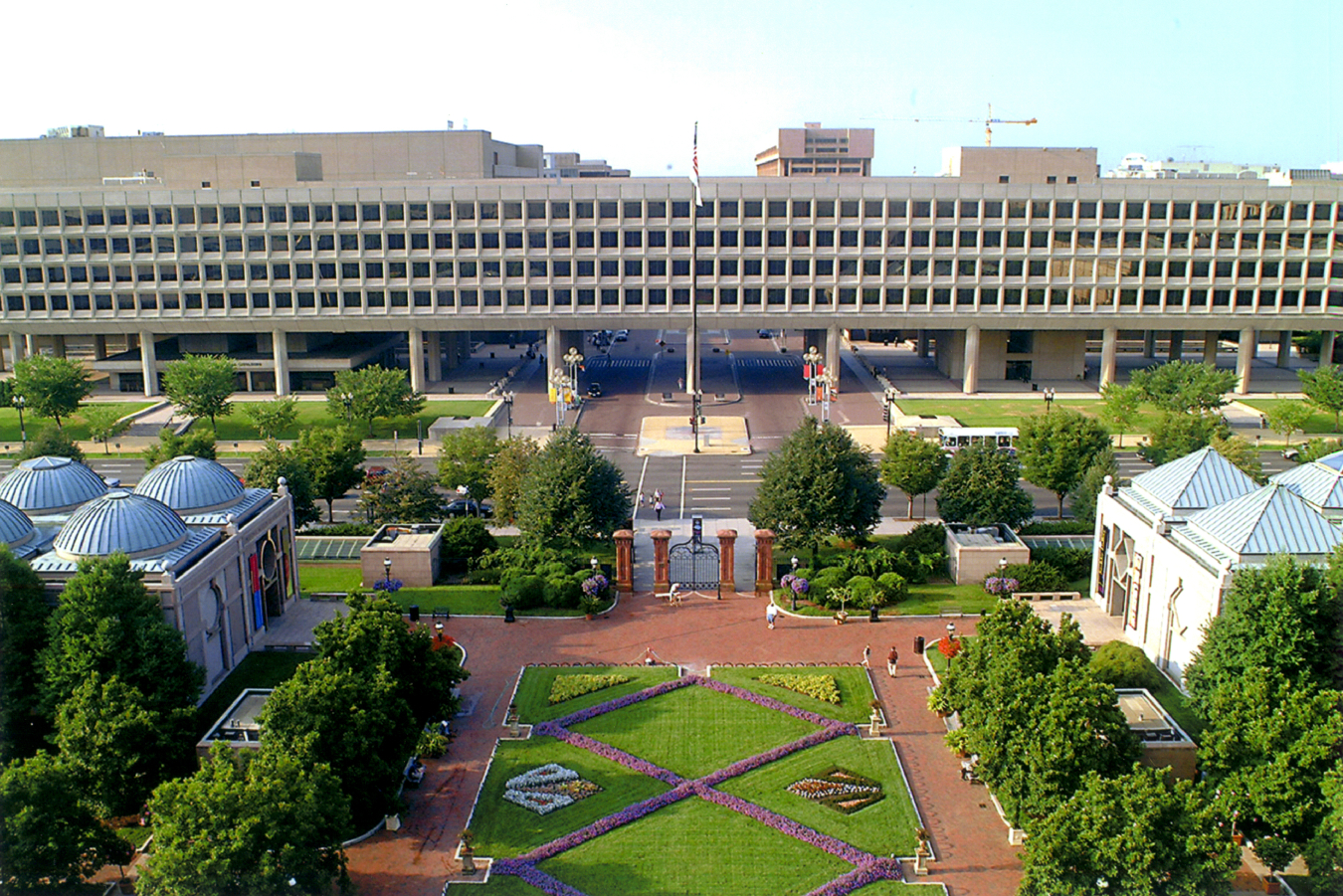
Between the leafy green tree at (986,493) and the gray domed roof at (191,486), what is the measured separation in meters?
34.2

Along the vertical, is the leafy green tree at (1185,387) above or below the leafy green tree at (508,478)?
above

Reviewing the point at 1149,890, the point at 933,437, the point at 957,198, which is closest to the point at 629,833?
the point at 1149,890

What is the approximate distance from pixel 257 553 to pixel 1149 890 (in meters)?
36.1

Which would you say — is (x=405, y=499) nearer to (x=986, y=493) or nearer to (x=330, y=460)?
(x=330, y=460)

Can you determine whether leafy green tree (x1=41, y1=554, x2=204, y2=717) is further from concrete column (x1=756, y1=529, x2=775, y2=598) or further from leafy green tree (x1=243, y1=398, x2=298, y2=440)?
leafy green tree (x1=243, y1=398, x2=298, y2=440)

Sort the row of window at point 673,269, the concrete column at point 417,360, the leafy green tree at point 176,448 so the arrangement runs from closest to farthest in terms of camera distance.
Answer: the leafy green tree at point 176,448, the row of window at point 673,269, the concrete column at point 417,360

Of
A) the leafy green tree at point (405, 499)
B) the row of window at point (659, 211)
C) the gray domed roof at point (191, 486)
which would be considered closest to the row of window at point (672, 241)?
the row of window at point (659, 211)

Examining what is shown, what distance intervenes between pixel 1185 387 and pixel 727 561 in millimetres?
42963

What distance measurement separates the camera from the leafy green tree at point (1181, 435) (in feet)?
209

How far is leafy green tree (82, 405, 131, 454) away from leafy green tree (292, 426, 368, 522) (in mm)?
24371

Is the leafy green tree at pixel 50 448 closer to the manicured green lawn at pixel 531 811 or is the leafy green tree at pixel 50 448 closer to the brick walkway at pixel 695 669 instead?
the brick walkway at pixel 695 669

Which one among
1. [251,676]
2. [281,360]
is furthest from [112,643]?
[281,360]

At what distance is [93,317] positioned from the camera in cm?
10100

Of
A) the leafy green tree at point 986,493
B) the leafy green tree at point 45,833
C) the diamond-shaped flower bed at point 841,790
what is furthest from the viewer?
the leafy green tree at point 986,493
